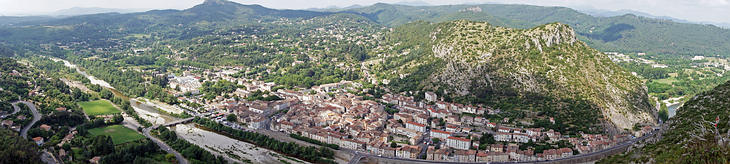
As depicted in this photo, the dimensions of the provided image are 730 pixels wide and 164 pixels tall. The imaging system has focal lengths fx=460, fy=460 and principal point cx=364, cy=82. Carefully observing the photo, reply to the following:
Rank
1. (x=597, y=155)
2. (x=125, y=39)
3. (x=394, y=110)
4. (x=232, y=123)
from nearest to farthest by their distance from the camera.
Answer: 1. (x=597, y=155)
2. (x=232, y=123)
3. (x=394, y=110)
4. (x=125, y=39)

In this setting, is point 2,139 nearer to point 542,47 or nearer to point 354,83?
point 354,83

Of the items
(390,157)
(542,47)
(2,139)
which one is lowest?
(390,157)

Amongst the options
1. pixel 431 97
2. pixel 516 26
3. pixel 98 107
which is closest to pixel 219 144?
pixel 98 107

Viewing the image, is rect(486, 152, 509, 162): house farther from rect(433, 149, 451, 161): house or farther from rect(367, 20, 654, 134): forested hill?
rect(367, 20, 654, 134): forested hill

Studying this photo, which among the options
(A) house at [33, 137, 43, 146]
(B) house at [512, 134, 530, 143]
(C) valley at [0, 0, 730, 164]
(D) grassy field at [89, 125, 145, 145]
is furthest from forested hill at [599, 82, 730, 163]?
(A) house at [33, 137, 43, 146]

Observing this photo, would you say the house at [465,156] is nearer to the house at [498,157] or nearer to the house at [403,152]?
the house at [498,157]

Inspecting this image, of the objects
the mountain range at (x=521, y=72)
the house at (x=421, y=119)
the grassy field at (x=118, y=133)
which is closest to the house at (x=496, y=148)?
the mountain range at (x=521, y=72)

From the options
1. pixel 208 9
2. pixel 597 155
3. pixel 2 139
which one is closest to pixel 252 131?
pixel 2 139
